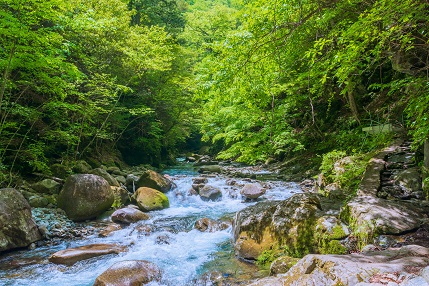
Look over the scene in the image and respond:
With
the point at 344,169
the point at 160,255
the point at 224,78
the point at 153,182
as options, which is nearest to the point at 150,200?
the point at 153,182

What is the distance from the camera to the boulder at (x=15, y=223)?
19.1 ft

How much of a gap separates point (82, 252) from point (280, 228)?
401cm

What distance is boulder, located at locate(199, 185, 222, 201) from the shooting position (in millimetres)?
10406

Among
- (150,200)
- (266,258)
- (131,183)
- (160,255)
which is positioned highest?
(131,183)

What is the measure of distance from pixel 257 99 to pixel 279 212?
7.90 feet

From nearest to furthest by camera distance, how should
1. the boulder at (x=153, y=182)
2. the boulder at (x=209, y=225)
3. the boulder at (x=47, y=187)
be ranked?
the boulder at (x=209, y=225) → the boulder at (x=47, y=187) → the boulder at (x=153, y=182)

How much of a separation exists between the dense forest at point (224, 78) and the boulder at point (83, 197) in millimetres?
1462

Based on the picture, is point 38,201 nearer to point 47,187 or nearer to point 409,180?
point 47,187

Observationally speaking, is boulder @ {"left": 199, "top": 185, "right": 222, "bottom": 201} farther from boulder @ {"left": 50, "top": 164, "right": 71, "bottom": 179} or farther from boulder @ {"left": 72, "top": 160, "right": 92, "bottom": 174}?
boulder @ {"left": 50, "top": 164, "right": 71, "bottom": 179}

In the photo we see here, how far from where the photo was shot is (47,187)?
8.67 m

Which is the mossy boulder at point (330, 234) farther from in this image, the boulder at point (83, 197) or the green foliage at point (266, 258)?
the boulder at point (83, 197)

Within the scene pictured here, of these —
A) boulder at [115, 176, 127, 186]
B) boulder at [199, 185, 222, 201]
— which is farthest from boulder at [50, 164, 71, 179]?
boulder at [199, 185, 222, 201]

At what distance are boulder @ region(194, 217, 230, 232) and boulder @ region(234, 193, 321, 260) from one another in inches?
51.1

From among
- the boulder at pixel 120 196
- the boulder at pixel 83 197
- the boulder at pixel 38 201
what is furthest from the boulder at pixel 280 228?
the boulder at pixel 38 201
